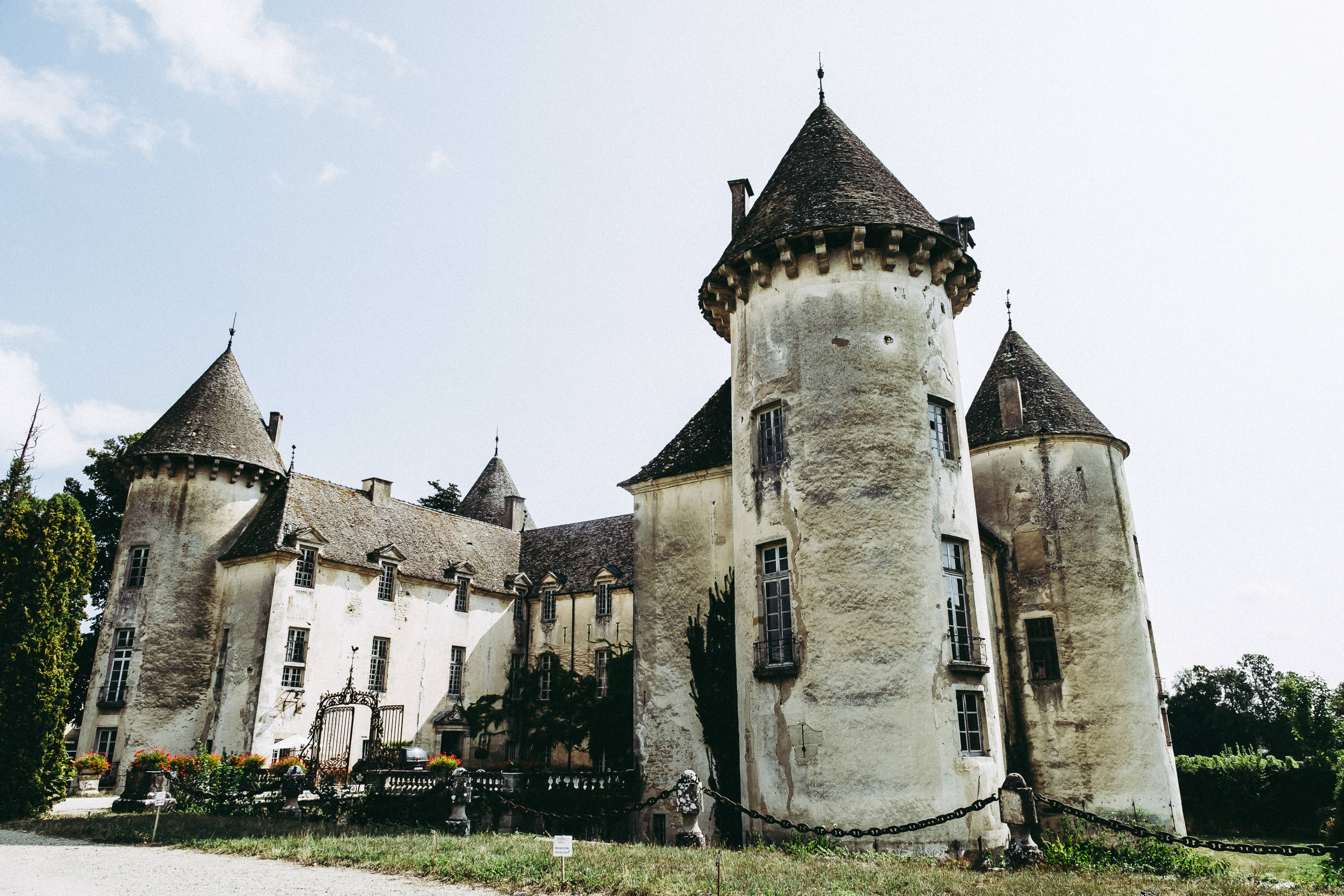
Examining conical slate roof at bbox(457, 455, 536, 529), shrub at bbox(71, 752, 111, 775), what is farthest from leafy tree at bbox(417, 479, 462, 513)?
shrub at bbox(71, 752, 111, 775)

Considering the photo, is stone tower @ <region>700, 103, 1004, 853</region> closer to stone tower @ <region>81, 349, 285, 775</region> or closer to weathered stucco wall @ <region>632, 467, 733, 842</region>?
weathered stucco wall @ <region>632, 467, 733, 842</region>

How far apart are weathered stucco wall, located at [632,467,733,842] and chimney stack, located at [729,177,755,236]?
6.78 meters

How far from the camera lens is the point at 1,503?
88.4ft

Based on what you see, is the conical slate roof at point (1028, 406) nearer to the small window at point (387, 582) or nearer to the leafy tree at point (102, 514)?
the small window at point (387, 582)

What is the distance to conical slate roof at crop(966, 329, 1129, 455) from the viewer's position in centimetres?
2136

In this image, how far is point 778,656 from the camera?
15562 millimetres

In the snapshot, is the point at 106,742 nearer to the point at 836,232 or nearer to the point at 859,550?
the point at 859,550

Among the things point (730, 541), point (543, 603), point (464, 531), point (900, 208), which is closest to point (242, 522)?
point (464, 531)

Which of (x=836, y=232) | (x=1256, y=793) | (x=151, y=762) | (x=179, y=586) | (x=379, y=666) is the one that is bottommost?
(x=1256, y=793)

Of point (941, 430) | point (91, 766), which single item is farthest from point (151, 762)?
point (941, 430)

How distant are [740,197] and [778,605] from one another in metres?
11.0

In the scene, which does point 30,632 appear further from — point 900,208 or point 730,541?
point 900,208

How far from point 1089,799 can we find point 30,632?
2426cm

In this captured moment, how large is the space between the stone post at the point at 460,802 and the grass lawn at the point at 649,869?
92cm
